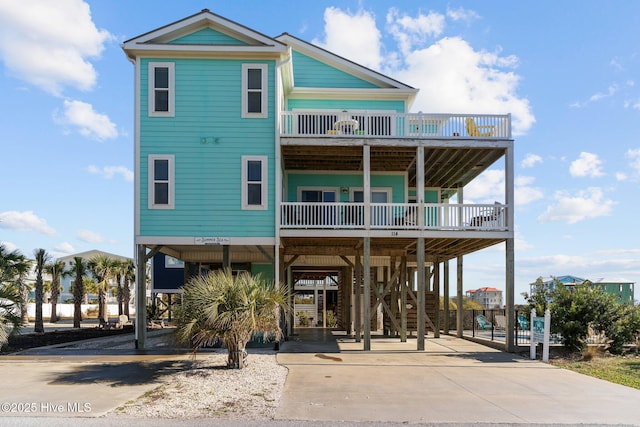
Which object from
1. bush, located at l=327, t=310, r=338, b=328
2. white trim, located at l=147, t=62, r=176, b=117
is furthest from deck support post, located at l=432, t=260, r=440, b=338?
white trim, located at l=147, t=62, r=176, b=117

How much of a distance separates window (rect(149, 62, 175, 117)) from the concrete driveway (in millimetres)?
8164

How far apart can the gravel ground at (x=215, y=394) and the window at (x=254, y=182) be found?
4.97 metres

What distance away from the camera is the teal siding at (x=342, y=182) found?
64.5 feet

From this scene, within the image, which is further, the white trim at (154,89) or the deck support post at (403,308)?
the deck support post at (403,308)

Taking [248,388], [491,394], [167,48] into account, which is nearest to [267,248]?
[167,48]

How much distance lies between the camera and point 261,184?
16.0m

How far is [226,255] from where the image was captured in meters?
16.3

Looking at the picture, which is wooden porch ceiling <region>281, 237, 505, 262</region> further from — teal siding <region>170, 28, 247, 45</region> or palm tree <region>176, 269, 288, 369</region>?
teal siding <region>170, 28, 247, 45</region>

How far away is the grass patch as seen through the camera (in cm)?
1141

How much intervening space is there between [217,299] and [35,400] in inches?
146

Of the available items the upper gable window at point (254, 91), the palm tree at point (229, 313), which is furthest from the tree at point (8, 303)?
the upper gable window at point (254, 91)

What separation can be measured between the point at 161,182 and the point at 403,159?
8.29 m

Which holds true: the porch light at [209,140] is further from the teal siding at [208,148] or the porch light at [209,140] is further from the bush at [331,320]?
the bush at [331,320]

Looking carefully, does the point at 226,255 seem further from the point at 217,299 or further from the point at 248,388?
the point at 248,388
